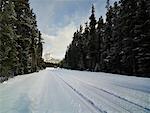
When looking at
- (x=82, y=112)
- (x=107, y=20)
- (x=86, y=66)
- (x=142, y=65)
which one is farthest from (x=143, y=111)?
(x=86, y=66)

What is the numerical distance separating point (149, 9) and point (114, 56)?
14.2 meters

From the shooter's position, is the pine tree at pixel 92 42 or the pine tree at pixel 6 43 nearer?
the pine tree at pixel 6 43

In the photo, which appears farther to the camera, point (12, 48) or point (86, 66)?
point (86, 66)

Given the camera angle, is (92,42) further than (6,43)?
Yes

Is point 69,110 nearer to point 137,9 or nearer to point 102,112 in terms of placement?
point 102,112

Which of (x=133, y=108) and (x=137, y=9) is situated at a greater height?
(x=137, y=9)

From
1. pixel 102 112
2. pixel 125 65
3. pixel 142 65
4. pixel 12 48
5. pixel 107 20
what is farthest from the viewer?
pixel 107 20

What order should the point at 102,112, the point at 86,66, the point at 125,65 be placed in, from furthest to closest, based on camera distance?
the point at 86,66 < the point at 125,65 < the point at 102,112

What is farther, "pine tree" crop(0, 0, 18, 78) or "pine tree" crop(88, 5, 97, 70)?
"pine tree" crop(88, 5, 97, 70)

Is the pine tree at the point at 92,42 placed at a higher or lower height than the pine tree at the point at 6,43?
higher

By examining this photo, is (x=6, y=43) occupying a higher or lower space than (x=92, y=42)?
lower

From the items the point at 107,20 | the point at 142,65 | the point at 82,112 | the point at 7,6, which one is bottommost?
the point at 82,112

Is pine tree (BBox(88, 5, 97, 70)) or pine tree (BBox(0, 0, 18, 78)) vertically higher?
pine tree (BBox(88, 5, 97, 70))

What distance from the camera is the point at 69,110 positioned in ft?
31.2
